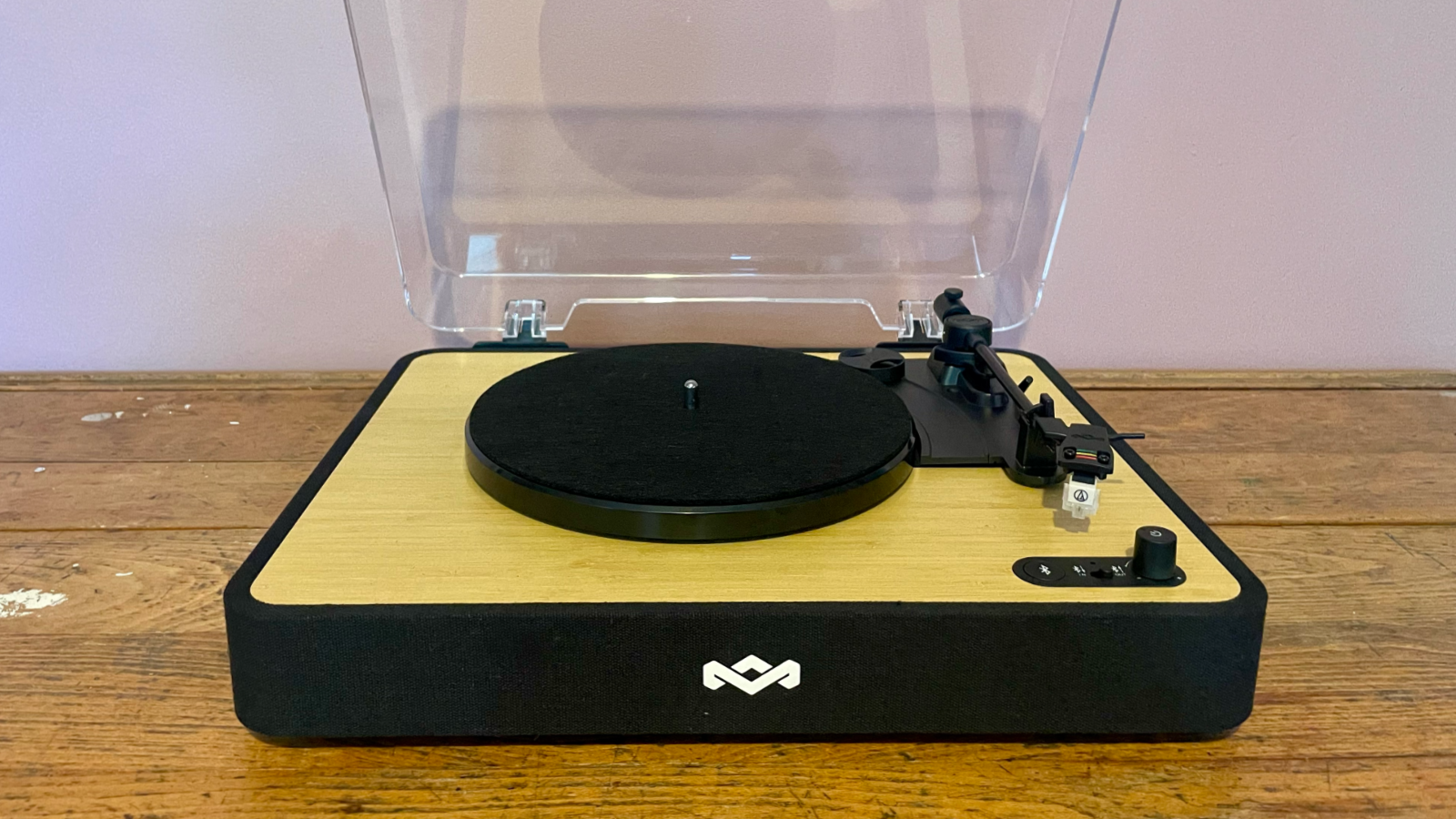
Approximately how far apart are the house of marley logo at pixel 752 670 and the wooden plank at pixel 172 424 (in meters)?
0.70

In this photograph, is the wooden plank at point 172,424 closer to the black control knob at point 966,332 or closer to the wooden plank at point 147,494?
the wooden plank at point 147,494

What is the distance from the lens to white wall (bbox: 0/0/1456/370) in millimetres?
1327

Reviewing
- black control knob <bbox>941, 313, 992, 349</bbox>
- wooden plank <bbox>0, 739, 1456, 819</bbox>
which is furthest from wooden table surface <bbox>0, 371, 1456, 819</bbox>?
black control knob <bbox>941, 313, 992, 349</bbox>

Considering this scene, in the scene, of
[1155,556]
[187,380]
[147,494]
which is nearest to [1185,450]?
[1155,556]

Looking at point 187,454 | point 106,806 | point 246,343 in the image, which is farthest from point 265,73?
point 106,806

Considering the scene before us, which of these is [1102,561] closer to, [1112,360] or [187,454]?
[1112,360]

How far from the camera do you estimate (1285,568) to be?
1.00 m

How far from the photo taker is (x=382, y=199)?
1.40 m

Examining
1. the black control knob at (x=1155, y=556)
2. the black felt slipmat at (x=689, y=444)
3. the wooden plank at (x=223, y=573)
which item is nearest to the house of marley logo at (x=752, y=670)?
the black felt slipmat at (x=689, y=444)

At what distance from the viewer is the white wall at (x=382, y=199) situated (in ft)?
4.35

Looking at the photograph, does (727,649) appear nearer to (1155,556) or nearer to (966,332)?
(1155,556)

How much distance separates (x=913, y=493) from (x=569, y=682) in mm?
328

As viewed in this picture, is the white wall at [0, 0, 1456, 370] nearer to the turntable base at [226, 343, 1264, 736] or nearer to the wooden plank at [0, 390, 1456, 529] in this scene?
the wooden plank at [0, 390, 1456, 529]

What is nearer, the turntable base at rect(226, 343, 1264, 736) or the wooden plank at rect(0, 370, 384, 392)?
the turntable base at rect(226, 343, 1264, 736)
